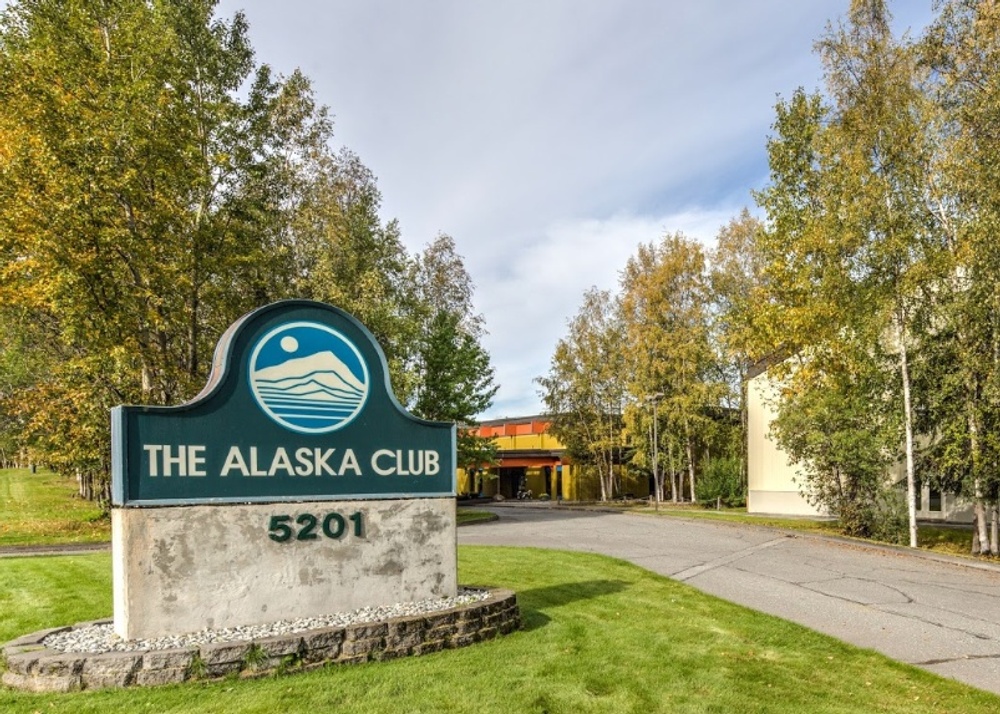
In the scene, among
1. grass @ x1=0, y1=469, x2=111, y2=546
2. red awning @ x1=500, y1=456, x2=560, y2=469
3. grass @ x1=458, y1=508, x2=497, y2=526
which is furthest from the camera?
red awning @ x1=500, y1=456, x2=560, y2=469

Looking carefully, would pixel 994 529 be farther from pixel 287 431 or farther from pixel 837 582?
pixel 287 431

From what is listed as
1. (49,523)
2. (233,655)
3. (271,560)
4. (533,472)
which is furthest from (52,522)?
(533,472)

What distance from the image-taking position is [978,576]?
1308 centimetres

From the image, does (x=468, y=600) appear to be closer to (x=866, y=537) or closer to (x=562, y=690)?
(x=562, y=690)

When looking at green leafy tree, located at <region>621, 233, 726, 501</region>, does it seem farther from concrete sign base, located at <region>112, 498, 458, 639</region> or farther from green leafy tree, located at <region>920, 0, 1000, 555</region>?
concrete sign base, located at <region>112, 498, 458, 639</region>

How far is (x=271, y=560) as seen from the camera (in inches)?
262

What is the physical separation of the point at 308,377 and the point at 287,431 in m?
0.65

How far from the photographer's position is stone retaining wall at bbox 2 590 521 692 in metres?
5.23

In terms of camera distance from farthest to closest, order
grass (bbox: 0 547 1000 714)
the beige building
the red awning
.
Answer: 1. the red awning
2. the beige building
3. grass (bbox: 0 547 1000 714)

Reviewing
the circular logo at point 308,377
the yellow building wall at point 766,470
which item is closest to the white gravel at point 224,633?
the circular logo at point 308,377

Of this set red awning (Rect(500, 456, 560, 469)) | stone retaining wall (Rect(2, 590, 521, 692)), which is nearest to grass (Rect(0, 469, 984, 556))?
stone retaining wall (Rect(2, 590, 521, 692))

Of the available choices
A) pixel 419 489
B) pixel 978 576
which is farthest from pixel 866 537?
pixel 419 489

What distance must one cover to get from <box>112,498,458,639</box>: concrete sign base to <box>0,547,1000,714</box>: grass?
0.96 metres

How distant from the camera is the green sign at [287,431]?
6199mm
